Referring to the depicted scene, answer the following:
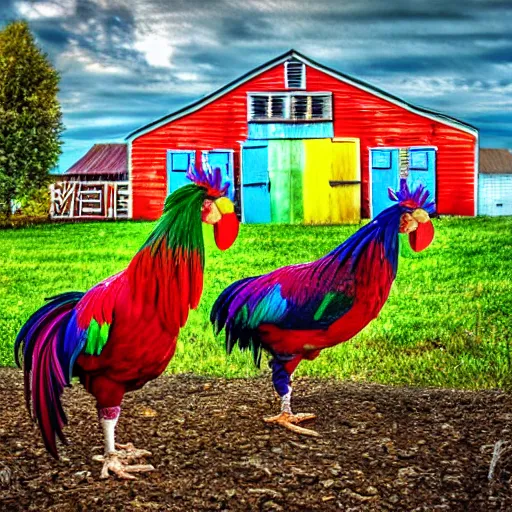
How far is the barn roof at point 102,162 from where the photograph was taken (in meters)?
6.76

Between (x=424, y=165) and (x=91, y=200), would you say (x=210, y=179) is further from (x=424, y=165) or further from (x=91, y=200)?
(x=424, y=165)

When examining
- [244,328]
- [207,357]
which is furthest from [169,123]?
[244,328]

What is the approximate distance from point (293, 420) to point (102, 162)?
413cm

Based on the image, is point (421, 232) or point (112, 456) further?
point (421, 232)

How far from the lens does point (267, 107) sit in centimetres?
708

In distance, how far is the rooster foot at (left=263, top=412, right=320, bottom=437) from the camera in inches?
131

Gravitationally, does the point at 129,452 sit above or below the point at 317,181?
below

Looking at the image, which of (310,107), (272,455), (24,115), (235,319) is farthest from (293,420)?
(24,115)

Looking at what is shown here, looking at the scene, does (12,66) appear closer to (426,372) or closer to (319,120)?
(319,120)

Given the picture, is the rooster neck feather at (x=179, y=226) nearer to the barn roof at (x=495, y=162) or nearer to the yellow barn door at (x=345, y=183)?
the yellow barn door at (x=345, y=183)

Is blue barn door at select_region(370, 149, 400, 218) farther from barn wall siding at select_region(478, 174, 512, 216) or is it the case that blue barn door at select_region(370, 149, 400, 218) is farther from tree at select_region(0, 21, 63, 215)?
tree at select_region(0, 21, 63, 215)

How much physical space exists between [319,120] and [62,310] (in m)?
4.75

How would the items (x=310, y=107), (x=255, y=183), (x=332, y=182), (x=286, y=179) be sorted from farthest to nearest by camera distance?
(x=310, y=107)
(x=332, y=182)
(x=286, y=179)
(x=255, y=183)

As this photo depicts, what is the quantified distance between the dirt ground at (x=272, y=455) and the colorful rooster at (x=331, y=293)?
10.5 inches
